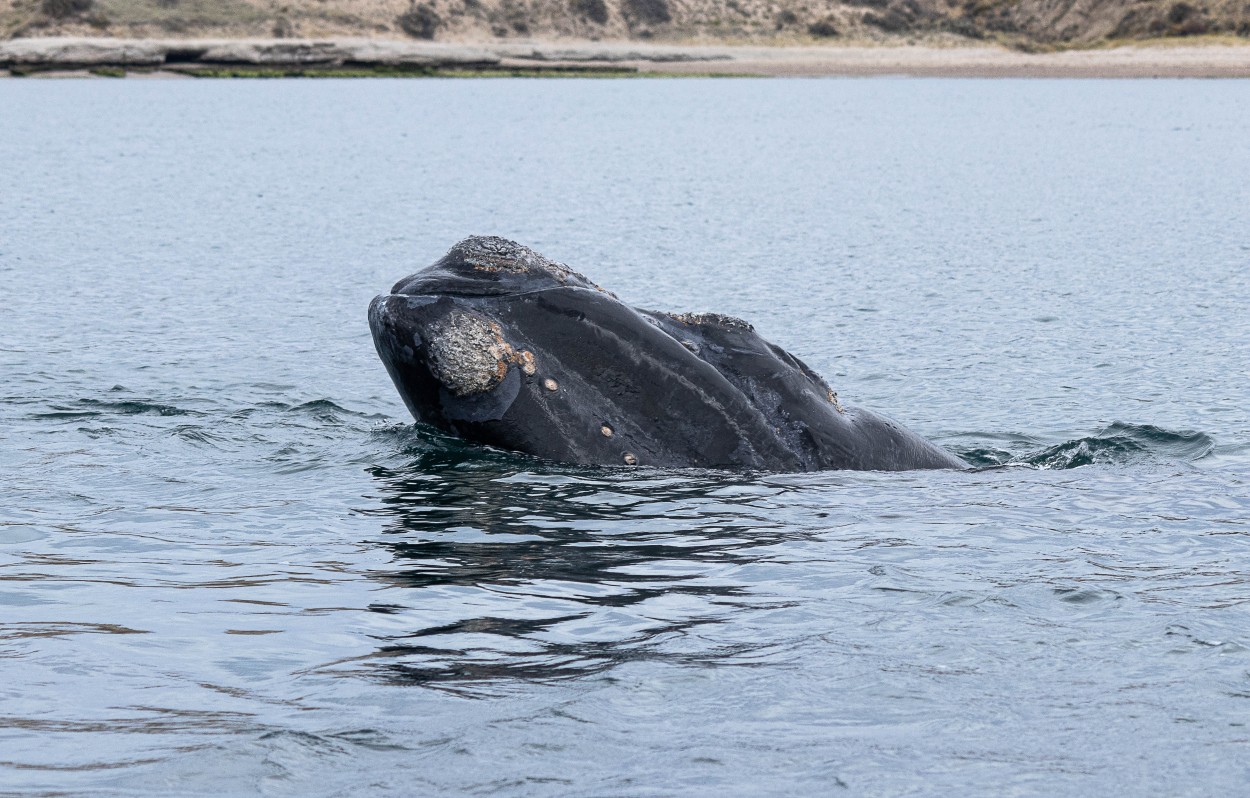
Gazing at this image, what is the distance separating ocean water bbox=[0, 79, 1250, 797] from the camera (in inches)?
230

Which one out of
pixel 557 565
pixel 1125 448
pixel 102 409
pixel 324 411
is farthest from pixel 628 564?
pixel 102 409

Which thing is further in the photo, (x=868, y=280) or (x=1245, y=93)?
(x=1245, y=93)

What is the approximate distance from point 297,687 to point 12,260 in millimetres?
22003

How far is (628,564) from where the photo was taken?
844cm

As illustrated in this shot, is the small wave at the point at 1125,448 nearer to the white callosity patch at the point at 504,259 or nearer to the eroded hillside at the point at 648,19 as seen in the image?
the white callosity patch at the point at 504,259

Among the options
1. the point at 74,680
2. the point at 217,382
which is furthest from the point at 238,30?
the point at 74,680

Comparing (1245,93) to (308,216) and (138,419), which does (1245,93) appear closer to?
(308,216)

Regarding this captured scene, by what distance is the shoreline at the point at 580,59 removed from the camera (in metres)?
117

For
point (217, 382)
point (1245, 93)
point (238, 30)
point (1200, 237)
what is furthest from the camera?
point (238, 30)

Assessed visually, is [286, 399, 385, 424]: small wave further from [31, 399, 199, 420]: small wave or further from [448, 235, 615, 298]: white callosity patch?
[448, 235, 615, 298]: white callosity patch

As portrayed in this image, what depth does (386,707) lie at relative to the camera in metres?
6.23

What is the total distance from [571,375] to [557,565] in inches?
60.8

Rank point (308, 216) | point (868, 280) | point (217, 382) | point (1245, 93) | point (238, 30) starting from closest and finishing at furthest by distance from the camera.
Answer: point (217, 382) → point (868, 280) → point (308, 216) → point (1245, 93) → point (238, 30)

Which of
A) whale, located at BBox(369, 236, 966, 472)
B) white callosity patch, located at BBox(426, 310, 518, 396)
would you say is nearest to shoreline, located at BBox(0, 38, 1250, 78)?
whale, located at BBox(369, 236, 966, 472)
